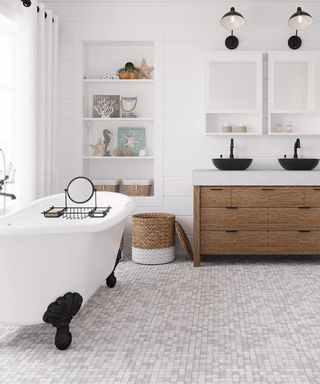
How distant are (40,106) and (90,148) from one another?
3.44 feet

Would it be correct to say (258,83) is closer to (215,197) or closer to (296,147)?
(296,147)

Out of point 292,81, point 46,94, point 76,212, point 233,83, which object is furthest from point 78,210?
point 292,81

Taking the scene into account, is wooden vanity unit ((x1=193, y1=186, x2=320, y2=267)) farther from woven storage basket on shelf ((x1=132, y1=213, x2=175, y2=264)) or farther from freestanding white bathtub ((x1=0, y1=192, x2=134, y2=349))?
freestanding white bathtub ((x1=0, y1=192, x2=134, y2=349))

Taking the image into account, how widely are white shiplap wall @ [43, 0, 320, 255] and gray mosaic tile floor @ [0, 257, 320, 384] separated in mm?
1470

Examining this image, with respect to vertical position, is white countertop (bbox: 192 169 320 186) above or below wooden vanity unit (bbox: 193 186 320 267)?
above

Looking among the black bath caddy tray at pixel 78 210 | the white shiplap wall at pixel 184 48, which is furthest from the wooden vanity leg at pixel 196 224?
the black bath caddy tray at pixel 78 210

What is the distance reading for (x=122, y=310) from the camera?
380 centimetres

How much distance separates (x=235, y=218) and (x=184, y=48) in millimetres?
1841

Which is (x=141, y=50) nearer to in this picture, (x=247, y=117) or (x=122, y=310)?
(x=247, y=117)

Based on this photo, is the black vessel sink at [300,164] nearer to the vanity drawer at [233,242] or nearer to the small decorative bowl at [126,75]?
the vanity drawer at [233,242]

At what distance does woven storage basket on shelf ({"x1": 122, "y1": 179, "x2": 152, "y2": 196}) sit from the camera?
19.0 ft

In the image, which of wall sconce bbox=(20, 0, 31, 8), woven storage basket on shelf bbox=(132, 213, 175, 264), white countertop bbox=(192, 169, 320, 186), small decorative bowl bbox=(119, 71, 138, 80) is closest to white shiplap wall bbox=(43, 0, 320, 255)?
small decorative bowl bbox=(119, 71, 138, 80)

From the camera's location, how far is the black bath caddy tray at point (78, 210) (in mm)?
4020

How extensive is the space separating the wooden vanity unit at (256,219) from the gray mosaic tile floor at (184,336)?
1.39ft
